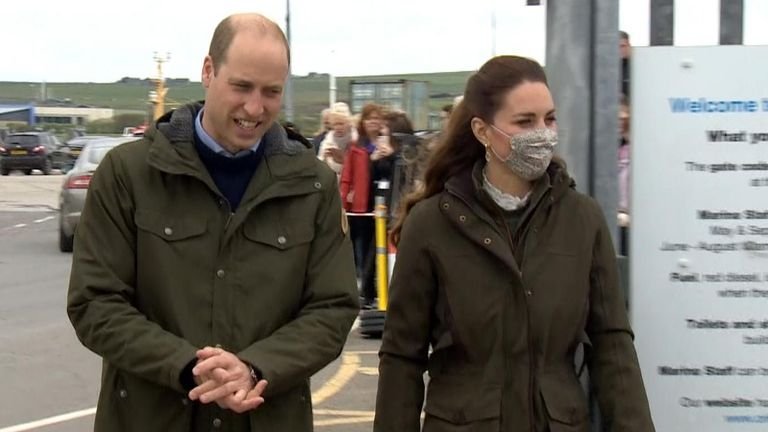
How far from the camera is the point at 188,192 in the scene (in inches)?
102

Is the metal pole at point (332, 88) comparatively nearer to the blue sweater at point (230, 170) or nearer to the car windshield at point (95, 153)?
the car windshield at point (95, 153)

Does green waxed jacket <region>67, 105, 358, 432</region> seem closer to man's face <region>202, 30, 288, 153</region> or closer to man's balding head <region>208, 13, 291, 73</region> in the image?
man's face <region>202, 30, 288, 153</region>

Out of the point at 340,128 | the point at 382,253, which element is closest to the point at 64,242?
the point at 340,128

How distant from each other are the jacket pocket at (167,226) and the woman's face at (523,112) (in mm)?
796

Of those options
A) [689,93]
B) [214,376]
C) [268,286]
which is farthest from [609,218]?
[214,376]

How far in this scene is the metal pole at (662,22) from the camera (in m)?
3.03

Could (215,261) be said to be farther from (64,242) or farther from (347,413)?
(64,242)

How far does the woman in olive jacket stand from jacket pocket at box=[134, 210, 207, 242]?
0.56 meters

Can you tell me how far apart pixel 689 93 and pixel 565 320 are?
0.72 meters

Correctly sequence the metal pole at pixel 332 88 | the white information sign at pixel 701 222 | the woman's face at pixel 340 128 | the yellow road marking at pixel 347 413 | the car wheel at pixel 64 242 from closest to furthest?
1. the white information sign at pixel 701 222
2. the yellow road marking at pixel 347 413
3. the woman's face at pixel 340 128
4. the car wheel at pixel 64 242
5. the metal pole at pixel 332 88

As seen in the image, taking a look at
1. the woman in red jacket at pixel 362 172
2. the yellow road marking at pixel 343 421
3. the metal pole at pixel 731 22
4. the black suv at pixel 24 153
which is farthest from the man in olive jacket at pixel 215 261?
the black suv at pixel 24 153

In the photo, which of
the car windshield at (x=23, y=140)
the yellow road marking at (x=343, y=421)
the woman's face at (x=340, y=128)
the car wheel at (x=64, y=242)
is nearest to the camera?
the yellow road marking at (x=343, y=421)

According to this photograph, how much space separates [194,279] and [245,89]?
0.48 meters

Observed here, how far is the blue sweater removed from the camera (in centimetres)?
262
